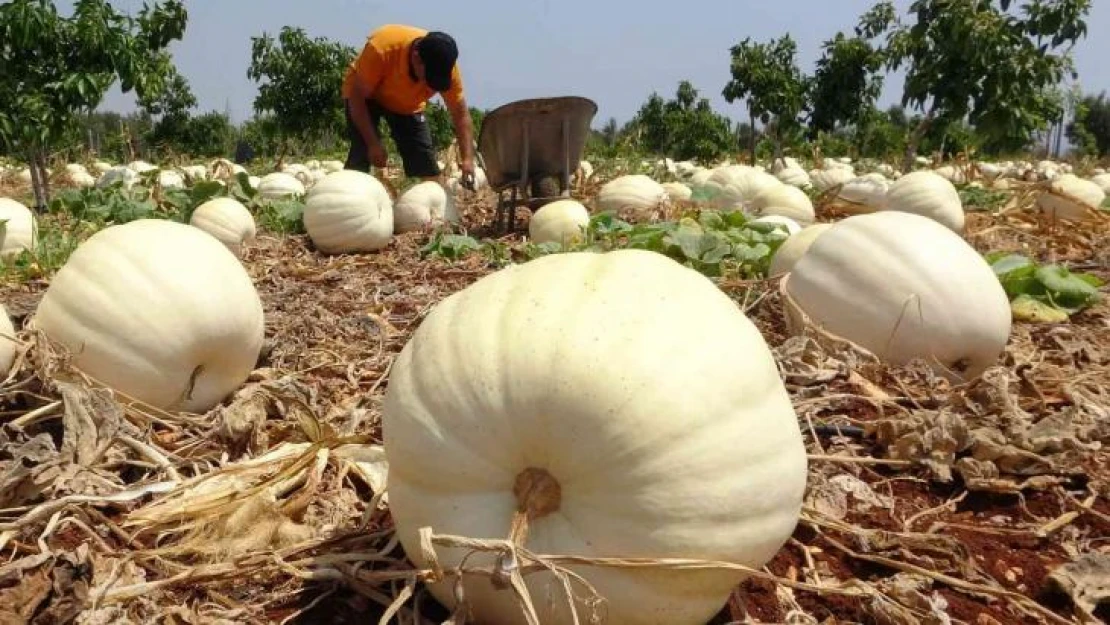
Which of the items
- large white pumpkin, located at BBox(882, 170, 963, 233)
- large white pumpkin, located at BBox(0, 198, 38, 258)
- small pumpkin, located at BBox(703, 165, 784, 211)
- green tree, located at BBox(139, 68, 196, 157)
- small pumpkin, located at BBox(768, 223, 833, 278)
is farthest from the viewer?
green tree, located at BBox(139, 68, 196, 157)

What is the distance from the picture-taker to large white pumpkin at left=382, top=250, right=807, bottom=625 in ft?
4.40

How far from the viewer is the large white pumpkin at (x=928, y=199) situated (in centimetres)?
617

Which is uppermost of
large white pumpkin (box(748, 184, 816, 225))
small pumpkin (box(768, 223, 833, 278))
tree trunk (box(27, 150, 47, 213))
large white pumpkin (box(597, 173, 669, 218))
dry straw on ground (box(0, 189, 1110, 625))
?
small pumpkin (box(768, 223, 833, 278))

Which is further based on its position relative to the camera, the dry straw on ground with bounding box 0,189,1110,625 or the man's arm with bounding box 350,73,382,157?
the man's arm with bounding box 350,73,382,157

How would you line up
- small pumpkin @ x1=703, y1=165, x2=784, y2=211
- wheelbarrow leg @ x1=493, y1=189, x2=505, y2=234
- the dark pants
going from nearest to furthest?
small pumpkin @ x1=703, y1=165, x2=784, y2=211, wheelbarrow leg @ x1=493, y1=189, x2=505, y2=234, the dark pants

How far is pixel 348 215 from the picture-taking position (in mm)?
6293

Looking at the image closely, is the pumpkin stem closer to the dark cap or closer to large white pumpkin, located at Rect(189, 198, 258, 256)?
large white pumpkin, located at Rect(189, 198, 258, 256)

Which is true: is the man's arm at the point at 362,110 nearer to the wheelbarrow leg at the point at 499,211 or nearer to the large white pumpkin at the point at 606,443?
the wheelbarrow leg at the point at 499,211

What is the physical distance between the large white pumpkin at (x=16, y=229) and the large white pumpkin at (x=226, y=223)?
1076 mm

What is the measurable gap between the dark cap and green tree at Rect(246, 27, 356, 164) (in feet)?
61.0

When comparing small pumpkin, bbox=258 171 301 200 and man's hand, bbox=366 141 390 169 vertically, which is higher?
man's hand, bbox=366 141 390 169

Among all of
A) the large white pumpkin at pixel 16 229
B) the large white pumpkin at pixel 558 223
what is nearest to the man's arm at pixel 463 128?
the large white pumpkin at pixel 558 223

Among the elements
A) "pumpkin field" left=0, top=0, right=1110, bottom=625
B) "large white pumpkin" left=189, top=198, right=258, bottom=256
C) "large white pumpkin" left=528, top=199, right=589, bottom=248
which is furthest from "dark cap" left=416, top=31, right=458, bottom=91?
"pumpkin field" left=0, top=0, right=1110, bottom=625

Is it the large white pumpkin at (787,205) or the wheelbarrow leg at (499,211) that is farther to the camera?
the wheelbarrow leg at (499,211)
